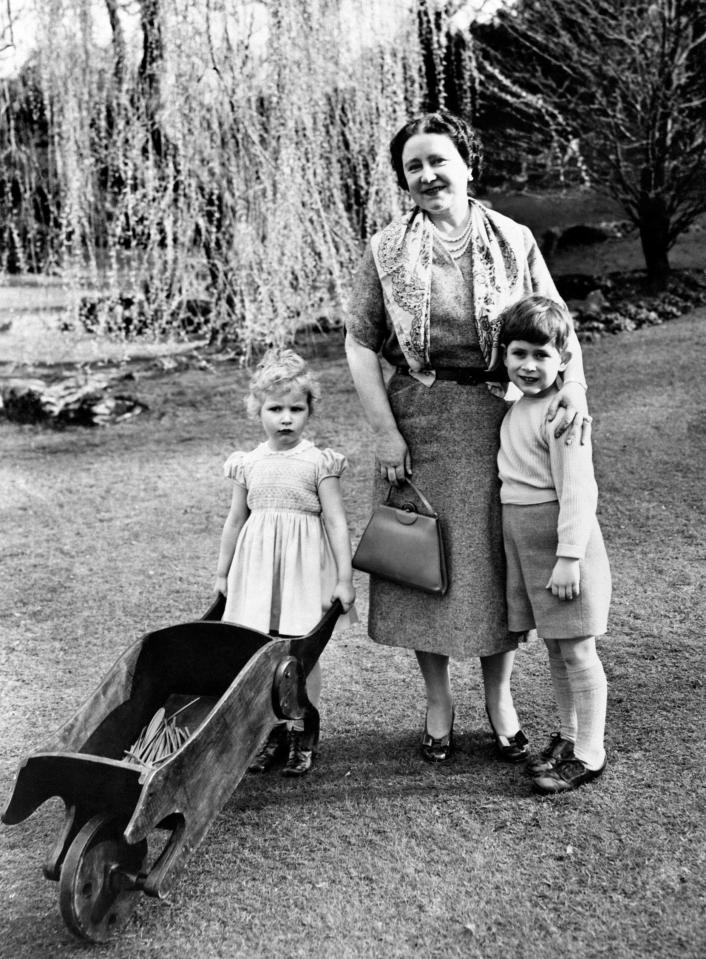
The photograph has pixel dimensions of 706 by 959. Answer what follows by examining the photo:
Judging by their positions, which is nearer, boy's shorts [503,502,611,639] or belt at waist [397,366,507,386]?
boy's shorts [503,502,611,639]

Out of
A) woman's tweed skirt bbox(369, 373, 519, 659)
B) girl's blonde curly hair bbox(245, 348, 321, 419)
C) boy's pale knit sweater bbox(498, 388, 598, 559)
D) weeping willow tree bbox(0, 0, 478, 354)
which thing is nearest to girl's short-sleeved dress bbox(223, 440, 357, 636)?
girl's blonde curly hair bbox(245, 348, 321, 419)

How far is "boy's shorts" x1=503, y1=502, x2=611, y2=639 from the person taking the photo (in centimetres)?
231

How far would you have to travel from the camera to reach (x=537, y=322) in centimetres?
222

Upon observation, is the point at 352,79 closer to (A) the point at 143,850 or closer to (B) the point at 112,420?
(B) the point at 112,420

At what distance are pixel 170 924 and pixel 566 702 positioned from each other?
1090mm

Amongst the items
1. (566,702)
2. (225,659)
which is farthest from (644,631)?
(225,659)

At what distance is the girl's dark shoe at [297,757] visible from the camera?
2580 mm

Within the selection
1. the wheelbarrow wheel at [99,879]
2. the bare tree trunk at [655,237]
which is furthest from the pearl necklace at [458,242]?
the bare tree trunk at [655,237]

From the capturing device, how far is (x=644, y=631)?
327 centimetres

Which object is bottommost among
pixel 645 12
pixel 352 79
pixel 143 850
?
pixel 143 850

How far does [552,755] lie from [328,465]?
935 millimetres

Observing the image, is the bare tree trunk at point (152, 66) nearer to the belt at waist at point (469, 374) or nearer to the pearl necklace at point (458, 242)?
the pearl necklace at point (458, 242)

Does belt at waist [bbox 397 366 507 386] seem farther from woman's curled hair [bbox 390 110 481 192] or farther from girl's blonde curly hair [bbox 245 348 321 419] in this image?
woman's curled hair [bbox 390 110 481 192]

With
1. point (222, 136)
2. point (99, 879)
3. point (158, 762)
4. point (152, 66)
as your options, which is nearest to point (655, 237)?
point (222, 136)
